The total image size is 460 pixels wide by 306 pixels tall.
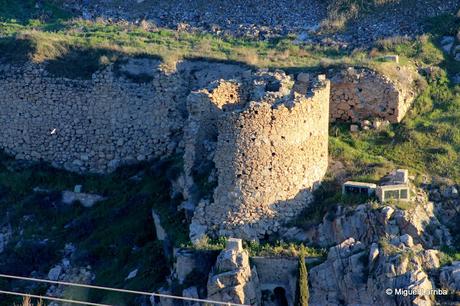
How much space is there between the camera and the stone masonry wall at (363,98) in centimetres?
3878

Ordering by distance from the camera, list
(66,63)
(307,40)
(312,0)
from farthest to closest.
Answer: (312,0)
(307,40)
(66,63)

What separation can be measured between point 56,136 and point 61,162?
714mm

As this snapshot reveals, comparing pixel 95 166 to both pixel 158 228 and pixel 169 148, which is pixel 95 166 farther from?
pixel 158 228

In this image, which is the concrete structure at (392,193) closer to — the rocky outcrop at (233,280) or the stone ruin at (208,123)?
the stone ruin at (208,123)

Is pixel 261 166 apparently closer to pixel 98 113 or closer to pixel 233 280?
pixel 233 280

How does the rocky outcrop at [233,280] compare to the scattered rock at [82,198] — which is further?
the scattered rock at [82,198]

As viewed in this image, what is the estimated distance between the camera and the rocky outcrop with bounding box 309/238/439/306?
102ft

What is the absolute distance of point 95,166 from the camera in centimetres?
4103

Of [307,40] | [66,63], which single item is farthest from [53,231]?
[307,40]

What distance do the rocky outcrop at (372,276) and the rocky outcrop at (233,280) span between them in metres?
1.28

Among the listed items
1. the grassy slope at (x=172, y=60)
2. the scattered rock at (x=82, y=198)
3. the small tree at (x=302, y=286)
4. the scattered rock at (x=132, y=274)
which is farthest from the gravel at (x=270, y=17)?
the small tree at (x=302, y=286)

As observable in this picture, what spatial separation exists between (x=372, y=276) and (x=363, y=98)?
8065mm

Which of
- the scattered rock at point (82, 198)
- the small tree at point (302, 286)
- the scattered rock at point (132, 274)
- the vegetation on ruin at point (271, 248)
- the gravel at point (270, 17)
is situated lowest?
the small tree at point (302, 286)

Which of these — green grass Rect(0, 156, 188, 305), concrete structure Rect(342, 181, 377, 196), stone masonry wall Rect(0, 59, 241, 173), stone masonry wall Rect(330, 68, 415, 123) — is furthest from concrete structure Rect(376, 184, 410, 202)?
stone masonry wall Rect(0, 59, 241, 173)
